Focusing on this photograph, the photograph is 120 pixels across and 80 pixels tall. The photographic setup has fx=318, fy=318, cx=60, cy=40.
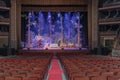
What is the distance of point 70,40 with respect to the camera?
45625mm

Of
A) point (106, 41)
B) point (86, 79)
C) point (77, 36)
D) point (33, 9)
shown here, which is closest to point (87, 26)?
point (77, 36)

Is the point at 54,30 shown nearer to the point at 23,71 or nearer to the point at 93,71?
the point at 23,71

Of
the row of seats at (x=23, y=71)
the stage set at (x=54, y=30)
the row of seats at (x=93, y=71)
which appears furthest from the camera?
the stage set at (x=54, y=30)

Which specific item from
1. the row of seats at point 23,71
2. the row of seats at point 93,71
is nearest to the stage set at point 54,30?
the row of seats at point 23,71

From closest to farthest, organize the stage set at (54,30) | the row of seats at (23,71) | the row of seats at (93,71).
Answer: the row of seats at (93,71) < the row of seats at (23,71) < the stage set at (54,30)

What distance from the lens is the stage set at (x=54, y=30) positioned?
45.0m

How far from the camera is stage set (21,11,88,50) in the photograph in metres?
45.0

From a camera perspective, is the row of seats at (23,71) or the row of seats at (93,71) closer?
the row of seats at (93,71)

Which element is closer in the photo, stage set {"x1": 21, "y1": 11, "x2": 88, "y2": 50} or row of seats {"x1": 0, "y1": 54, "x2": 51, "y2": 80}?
row of seats {"x1": 0, "y1": 54, "x2": 51, "y2": 80}

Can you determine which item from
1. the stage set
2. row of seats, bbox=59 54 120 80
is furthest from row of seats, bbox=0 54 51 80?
the stage set

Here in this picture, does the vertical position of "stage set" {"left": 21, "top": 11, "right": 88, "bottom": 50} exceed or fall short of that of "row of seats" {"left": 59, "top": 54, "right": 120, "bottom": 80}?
it exceeds it

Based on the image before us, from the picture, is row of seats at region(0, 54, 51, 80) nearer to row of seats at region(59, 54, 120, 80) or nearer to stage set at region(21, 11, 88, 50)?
row of seats at region(59, 54, 120, 80)

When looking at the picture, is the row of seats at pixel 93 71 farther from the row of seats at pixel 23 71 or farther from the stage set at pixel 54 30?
the stage set at pixel 54 30

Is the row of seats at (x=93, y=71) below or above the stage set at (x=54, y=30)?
below
